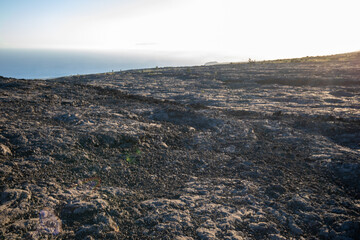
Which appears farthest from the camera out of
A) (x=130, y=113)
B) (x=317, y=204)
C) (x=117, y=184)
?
(x=130, y=113)

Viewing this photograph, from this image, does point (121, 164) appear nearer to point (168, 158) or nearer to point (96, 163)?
point (96, 163)

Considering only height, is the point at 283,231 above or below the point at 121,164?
below

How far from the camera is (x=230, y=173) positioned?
672 cm

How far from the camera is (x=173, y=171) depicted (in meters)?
6.71

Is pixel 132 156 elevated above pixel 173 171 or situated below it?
above

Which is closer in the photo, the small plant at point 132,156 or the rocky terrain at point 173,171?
the rocky terrain at point 173,171

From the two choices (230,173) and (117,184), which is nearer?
(117,184)

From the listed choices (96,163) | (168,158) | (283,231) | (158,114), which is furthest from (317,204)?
(158,114)

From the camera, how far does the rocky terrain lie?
14.9 ft

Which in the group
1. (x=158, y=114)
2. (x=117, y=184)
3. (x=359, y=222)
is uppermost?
(x=158, y=114)

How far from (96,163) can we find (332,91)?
1822 cm

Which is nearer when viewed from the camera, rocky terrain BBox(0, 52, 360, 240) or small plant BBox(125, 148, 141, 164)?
rocky terrain BBox(0, 52, 360, 240)

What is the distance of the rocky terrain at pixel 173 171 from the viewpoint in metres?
4.55

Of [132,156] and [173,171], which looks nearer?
[173,171]
